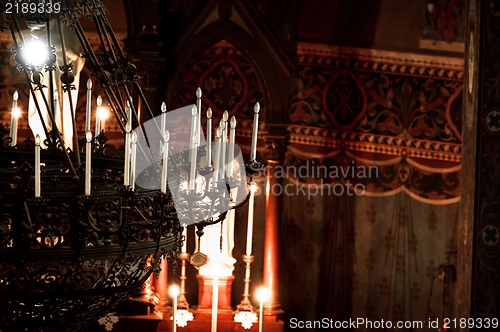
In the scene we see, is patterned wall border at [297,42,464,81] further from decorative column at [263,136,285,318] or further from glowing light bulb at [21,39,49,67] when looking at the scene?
glowing light bulb at [21,39,49,67]

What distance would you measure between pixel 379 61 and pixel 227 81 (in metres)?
1.07

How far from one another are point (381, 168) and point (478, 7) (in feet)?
6.74

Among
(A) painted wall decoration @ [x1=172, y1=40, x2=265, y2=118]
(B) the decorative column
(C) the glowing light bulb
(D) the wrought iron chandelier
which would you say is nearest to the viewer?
(D) the wrought iron chandelier

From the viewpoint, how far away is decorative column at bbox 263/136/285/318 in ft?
17.9

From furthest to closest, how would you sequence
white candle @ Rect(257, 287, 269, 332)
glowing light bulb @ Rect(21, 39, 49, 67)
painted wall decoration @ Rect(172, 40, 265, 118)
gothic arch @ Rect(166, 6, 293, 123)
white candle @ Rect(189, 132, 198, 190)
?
1. painted wall decoration @ Rect(172, 40, 265, 118)
2. gothic arch @ Rect(166, 6, 293, 123)
3. white candle @ Rect(257, 287, 269, 332)
4. glowing light bulb @ Rect(21, 39, 49, 67)
5. white candle @ Rect(189, 132, 198, 190)

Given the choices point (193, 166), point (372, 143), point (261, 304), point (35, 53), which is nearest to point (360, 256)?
point (372, 143)

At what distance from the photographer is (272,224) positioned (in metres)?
5.49

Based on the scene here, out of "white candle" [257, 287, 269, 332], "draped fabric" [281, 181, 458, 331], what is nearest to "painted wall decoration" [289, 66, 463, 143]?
"draped fabric" [281, 181, 458, 331]

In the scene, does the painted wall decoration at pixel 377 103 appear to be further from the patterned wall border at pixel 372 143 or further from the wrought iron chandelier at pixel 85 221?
the wrought iron chandelier at pixel 85 221

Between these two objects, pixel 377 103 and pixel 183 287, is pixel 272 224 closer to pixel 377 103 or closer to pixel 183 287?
pixel 183 287

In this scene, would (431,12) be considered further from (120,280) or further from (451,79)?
(120,280)

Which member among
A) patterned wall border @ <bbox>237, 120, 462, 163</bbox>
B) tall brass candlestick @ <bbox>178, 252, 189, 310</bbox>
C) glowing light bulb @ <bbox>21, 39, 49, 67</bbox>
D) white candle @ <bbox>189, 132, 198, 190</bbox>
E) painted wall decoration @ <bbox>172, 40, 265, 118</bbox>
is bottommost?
tall brass candlestick @ <bbox>178, 252, 189, 310</bbox>

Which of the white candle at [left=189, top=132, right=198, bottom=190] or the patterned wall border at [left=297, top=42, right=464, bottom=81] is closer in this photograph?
the white candle at [left=189, top=132, right=198, bottom=190]

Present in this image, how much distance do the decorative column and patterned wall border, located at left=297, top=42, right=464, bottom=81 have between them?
36.2 inches
